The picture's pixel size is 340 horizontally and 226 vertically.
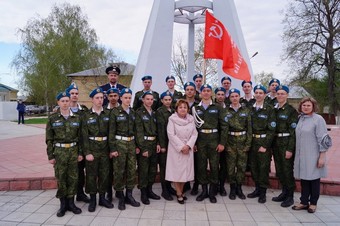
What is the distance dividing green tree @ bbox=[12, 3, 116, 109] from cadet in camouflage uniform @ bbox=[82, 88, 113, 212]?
76.3 feet

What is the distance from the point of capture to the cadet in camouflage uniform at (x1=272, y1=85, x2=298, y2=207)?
383 cm

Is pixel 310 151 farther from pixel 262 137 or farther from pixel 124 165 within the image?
pixel 124 165

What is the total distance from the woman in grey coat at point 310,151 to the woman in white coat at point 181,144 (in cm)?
146

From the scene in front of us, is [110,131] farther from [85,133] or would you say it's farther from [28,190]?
[28,190]

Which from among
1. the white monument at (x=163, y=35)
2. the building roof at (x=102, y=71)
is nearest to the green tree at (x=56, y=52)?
the building roof at (x=102, y=71)

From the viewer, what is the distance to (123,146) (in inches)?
147

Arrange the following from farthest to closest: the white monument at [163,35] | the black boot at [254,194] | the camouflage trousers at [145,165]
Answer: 1. the white monument at [163,35]
2. the black boot at [254,194]
3. the camouflage trousers at [145,165]

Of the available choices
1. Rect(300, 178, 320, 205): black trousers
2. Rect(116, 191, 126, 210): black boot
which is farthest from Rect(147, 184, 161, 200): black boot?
Rect(300, 178, 320, 205): black trousers

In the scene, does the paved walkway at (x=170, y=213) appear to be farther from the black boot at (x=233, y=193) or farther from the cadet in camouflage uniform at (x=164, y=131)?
the cadet in camouflage uniform at (x=164, y=131)

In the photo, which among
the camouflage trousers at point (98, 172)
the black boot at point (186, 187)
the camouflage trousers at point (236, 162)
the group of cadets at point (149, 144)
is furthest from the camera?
the black boot at point (186, 187)

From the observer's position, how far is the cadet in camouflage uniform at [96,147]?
3.63 meters

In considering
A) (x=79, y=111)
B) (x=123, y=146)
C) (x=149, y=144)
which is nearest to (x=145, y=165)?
(x=149, y=144)

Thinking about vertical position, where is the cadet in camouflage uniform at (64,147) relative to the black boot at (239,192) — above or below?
above

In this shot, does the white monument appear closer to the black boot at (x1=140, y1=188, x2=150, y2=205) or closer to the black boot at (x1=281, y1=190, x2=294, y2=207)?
the black boot at (x1=140, y1=188, x2=150, y2=205)
